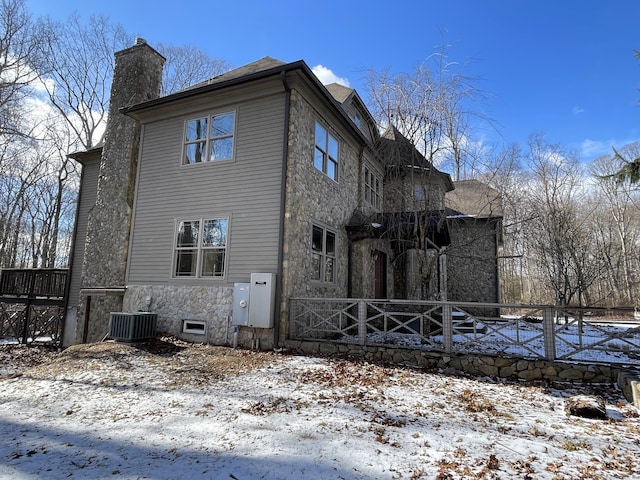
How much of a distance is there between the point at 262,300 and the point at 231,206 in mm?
2432

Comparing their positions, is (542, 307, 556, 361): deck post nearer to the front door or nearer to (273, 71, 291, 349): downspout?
(273, 71, 291, 349): downspout

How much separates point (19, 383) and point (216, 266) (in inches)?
160

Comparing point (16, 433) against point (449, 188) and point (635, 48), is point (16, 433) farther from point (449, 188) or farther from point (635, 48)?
point (449, 188)

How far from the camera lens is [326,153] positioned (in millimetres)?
9898

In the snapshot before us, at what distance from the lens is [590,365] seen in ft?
19.0

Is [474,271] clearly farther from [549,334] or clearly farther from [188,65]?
[188,65]

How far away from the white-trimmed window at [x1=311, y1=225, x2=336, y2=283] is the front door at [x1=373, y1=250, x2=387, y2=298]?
2.54m

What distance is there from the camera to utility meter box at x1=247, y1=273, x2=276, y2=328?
7621 millimetres

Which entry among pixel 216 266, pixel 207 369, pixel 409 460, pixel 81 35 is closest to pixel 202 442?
pixel 409 460

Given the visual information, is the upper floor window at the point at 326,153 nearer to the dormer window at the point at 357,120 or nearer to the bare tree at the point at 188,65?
the dormer window at the point at 357,120

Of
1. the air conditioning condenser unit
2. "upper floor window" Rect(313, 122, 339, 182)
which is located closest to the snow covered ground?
the air conditioning condenser unit

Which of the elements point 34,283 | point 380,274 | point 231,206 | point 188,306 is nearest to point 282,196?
point 231,206

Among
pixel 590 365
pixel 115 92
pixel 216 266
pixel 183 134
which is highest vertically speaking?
pixel 115 92

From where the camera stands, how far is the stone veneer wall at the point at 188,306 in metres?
8.20
